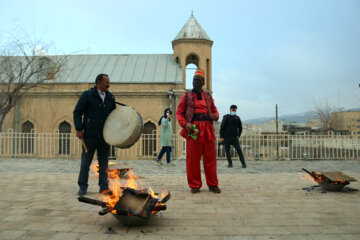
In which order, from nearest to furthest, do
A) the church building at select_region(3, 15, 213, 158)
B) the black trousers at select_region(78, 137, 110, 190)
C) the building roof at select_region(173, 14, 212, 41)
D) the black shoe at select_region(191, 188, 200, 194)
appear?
the black trousers at select_region(78, 137, 110, 190) < the black shoe at select_region(191, 188, 200, 194) < the church building at select_region(3, 15, 213, 158) < the building roof at select_region(173, 14, 212, 41)

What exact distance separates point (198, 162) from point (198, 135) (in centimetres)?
47

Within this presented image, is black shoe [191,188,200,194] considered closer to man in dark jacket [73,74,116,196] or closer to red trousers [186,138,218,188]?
red trousers [186,138,218,188]

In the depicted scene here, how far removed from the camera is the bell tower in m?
22.9

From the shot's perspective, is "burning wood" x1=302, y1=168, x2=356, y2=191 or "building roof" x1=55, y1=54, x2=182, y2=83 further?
"building roof" x1=55, y1=54, x2=182, y2=83

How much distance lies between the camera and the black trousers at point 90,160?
4.69m

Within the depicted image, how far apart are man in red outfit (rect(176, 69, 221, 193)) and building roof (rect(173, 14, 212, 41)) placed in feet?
61.4

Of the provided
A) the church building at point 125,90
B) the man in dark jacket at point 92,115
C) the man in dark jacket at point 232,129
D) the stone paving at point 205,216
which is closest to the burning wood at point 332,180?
the stone paving at point 205,216

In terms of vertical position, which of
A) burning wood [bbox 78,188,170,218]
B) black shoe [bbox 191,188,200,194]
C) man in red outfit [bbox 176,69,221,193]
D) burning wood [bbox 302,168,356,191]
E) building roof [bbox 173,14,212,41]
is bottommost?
black shoe [bbox 191,188,200,194]

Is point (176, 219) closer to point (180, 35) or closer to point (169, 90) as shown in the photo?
point (169, 90)

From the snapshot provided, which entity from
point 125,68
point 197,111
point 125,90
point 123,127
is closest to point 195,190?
point 197,111

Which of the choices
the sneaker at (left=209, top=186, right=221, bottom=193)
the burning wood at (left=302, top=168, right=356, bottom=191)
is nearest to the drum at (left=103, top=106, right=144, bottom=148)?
the sneaker at (left=209, top=186, right=221, bottom=193)

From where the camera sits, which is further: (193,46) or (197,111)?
(193,46)

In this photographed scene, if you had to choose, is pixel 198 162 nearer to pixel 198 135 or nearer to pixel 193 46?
pixel 198 135

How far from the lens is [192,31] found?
921 inches
